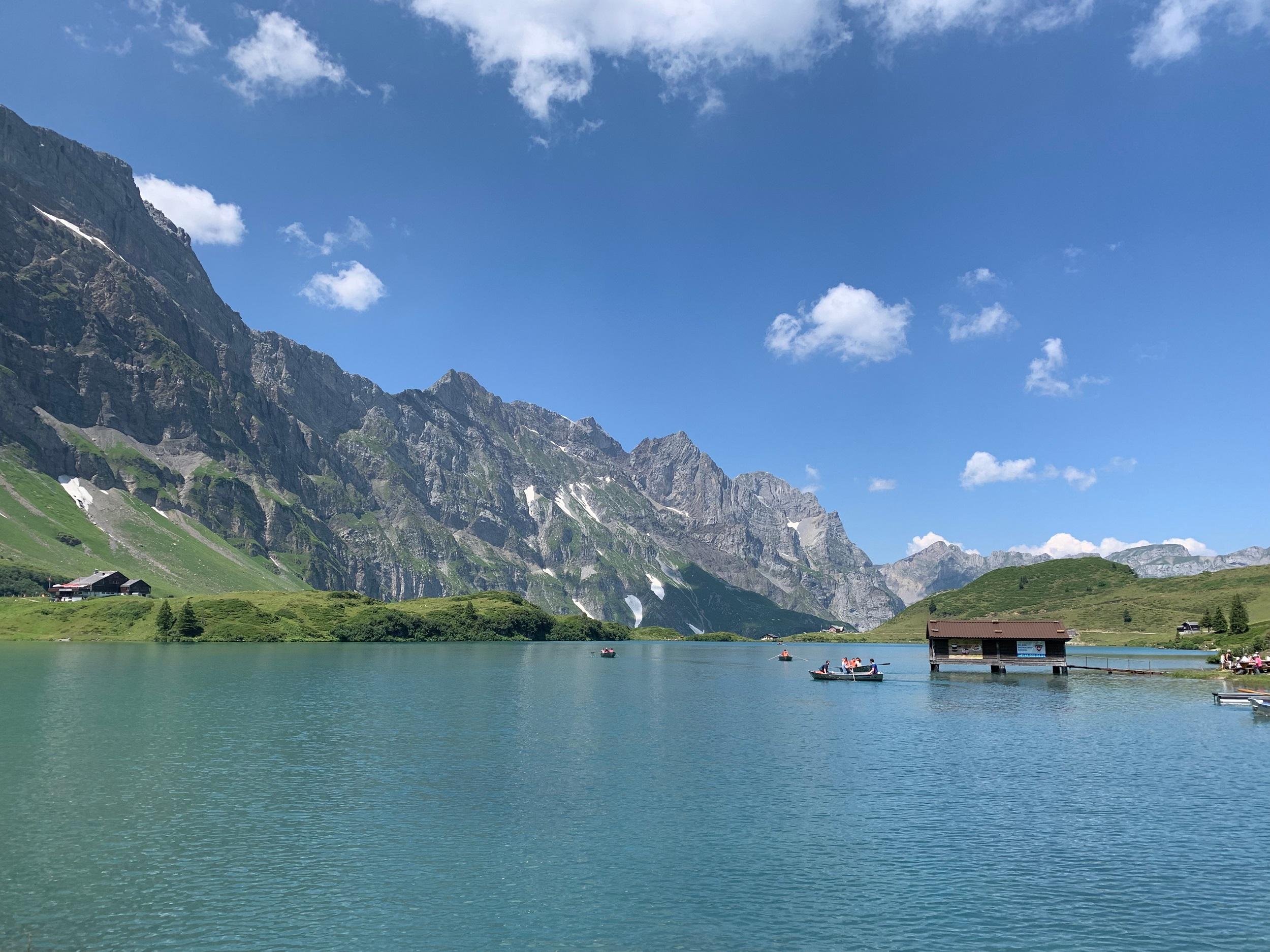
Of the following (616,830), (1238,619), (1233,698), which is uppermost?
(1238,619)

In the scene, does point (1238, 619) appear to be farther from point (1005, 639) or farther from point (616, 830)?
point (616, 830)

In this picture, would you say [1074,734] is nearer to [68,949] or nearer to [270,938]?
[270,938]

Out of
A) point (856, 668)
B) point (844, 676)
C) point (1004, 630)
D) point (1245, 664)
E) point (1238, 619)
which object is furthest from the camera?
point (1238, 619)

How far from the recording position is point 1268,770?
5766 centimetres

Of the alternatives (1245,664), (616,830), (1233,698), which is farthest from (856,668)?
(616,830)

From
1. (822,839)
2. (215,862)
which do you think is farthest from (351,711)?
(822,839)

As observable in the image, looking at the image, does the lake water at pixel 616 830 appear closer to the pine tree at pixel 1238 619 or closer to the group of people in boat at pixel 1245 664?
the group of people in boat at pixel 1245 664

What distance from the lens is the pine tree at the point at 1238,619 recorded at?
190 metres

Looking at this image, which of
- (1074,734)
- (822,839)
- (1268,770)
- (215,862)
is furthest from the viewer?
(1074,734)

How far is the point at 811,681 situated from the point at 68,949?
134777 millimetres

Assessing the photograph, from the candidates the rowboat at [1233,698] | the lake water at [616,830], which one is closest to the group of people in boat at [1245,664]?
the rowboat at [1233,698]

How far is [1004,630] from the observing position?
158000mm

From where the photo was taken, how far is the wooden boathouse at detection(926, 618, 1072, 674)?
15688 cm

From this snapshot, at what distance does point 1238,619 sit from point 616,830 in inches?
8043
